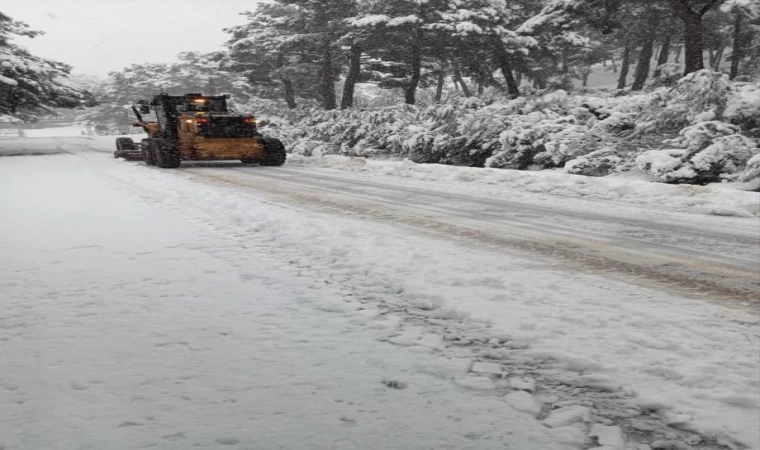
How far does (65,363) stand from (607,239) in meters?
4.70

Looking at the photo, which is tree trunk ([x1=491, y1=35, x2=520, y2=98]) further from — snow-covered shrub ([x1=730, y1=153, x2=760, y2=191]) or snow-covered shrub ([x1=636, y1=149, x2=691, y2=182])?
snow-covered shrub ([x1=730, y1=153, x2=760, y2=191])

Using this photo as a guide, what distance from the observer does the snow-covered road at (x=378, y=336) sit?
2.00m

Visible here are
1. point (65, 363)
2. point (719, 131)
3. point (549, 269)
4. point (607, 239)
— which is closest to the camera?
point (65, 363)

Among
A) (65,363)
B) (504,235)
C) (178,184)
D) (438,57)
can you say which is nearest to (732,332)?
(504,235)

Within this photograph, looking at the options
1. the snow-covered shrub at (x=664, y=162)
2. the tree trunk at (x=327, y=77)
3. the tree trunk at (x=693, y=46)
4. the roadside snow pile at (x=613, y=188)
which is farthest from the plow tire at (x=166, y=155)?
the tree trunk at (x=693, y=46)

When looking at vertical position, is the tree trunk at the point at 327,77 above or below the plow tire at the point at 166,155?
above

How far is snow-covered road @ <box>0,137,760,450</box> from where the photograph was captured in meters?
2.00

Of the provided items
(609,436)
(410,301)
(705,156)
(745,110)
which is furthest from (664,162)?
(609,436)

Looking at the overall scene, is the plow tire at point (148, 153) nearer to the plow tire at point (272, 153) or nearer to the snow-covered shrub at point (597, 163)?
the plow tire at point (272, 153)

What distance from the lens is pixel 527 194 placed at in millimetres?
8953

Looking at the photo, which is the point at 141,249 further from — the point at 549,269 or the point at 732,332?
the point at 732,332

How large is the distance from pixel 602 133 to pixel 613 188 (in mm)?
3464

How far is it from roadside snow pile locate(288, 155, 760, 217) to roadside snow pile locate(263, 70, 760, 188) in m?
0.61

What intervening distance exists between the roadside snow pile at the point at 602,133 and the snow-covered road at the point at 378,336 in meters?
4.05
